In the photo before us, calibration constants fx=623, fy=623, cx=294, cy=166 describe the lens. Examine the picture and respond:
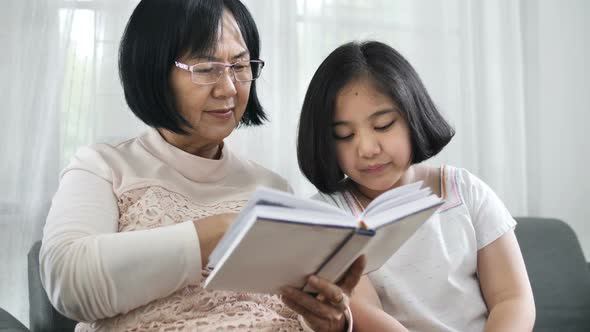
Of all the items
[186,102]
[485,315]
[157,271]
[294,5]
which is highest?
[294,5]

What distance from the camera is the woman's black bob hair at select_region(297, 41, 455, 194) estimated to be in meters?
1.53

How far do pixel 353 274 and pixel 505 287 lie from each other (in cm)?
57

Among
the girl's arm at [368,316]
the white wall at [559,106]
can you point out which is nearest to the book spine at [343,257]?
the girl's arm at [368,316]

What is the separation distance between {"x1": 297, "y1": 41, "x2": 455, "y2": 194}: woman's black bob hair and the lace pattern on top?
32 cm

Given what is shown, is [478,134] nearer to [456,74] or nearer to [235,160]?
[456,74]

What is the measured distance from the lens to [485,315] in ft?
5.02

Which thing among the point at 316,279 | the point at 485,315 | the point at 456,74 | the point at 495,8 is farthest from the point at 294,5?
the point at 316,279

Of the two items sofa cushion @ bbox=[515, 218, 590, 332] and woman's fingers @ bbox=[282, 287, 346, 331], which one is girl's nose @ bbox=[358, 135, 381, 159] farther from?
sofa cushion @ bbox=[515, 218, 590, 332]

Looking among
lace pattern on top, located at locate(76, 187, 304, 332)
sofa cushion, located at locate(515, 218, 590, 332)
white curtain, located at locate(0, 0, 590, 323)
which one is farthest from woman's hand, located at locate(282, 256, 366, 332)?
sofa cushion, located at locate(515, 218, 590, 332)

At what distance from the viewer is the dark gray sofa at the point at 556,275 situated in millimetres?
2039

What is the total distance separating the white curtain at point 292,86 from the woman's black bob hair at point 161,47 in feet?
1.89

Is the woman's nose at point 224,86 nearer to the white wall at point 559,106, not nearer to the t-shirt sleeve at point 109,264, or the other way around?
the t-shirt sleeve at point 109,264

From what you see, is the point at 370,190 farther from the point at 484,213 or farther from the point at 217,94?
the point at 217,94

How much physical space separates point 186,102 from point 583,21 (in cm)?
195
